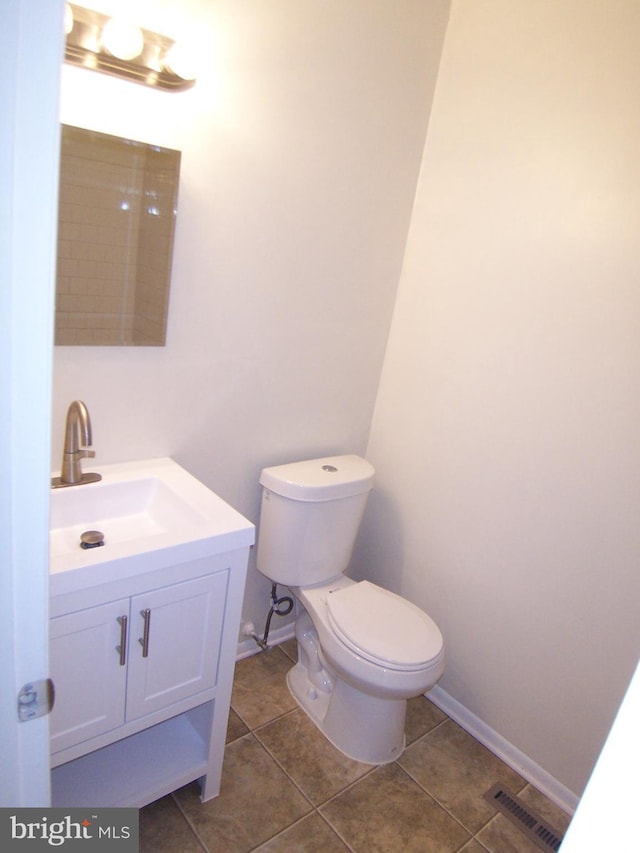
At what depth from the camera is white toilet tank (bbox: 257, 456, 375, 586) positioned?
73.5 inches

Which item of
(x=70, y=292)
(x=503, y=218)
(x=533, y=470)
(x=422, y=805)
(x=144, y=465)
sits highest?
(x=503, y=218)

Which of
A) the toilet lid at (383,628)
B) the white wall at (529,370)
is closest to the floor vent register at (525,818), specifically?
the white wall at (529,370)

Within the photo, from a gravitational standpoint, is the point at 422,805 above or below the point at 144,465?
below

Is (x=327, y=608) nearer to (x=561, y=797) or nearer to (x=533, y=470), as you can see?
(x=533, y=470)

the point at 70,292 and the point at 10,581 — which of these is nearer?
the point at 10,581

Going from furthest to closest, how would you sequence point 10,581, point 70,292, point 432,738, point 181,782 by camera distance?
1. point 432,738
2. point 181,782
3. point 70,292
4. point 10,581

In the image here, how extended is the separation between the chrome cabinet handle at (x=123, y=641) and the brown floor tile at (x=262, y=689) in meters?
0.82

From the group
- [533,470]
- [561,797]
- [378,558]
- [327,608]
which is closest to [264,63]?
[533,470]

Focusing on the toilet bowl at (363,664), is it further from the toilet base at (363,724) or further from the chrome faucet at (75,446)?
the chrome faucet at (75,446)

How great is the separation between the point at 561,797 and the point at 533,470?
106 centimetres

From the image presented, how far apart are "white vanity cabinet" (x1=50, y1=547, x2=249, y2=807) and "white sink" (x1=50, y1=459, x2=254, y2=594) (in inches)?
1.9

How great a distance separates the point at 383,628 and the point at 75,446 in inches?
42.2

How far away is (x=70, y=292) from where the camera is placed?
140 cm

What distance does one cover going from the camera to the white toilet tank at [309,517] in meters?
1.87
